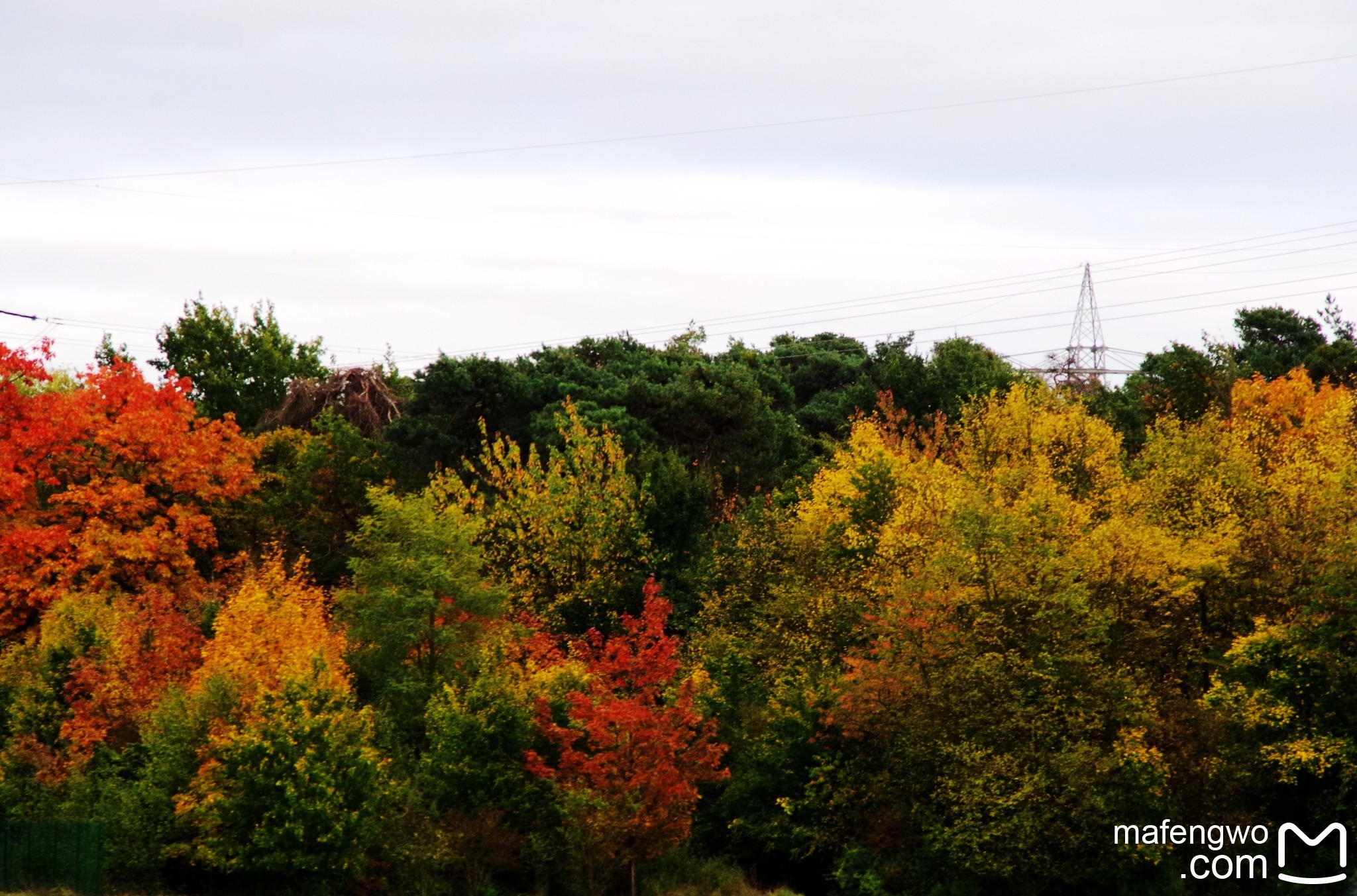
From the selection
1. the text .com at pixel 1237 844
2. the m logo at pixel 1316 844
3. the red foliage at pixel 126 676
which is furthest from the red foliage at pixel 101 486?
the m logo at pixel 1316 844

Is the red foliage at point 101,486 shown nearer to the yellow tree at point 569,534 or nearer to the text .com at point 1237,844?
the yellow tree at point 569,534

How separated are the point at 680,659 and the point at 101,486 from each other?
23.9 m

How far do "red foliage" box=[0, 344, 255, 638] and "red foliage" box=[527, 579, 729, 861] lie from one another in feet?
62.0

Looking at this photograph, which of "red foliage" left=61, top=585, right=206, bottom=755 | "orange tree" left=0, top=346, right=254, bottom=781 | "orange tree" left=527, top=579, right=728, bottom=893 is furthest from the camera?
"orange tree" left=0, top=346, right=254, bottom=781

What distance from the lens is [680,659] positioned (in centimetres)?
4641

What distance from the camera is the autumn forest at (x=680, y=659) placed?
36.7 metres

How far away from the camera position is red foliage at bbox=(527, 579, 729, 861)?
39.0 m

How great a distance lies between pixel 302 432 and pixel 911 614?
34.6m

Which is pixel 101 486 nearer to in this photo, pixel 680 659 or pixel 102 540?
pixel 102 540

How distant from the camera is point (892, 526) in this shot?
144ft

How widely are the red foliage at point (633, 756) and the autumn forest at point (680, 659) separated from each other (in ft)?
0.37

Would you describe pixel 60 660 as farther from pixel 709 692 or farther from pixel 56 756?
pixel 709 692

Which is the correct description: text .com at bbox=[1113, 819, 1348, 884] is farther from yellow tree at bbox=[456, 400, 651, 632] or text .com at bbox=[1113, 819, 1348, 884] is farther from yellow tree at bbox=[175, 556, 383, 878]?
yellow tree at bbox=[456, 400, 651, 632]

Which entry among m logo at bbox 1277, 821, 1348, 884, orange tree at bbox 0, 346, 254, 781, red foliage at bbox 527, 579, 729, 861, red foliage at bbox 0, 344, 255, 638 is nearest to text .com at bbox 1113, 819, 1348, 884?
m logo at bbox 1277, 821, 1348, 884
